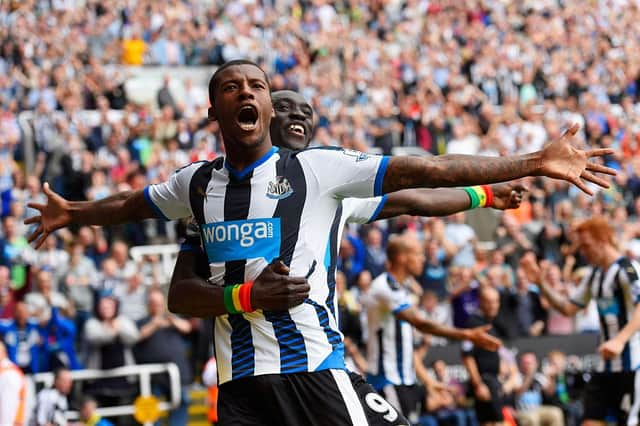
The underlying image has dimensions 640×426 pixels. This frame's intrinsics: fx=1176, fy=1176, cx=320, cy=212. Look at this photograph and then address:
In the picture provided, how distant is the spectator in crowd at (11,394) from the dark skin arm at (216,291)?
6142mm

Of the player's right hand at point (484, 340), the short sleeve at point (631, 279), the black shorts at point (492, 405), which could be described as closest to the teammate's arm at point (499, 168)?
the player's right hand at point (484, 340)

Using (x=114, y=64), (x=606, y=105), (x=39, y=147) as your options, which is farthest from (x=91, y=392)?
(x=606, y=105)

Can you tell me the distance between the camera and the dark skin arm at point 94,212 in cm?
588

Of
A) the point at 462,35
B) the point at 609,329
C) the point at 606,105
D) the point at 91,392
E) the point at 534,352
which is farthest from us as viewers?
the point at 462,35

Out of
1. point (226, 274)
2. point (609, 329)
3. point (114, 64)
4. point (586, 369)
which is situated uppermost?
point (114, 64)

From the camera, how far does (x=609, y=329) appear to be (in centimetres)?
989

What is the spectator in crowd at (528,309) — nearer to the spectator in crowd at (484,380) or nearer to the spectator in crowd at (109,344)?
the spectator in crowd at (484,380)

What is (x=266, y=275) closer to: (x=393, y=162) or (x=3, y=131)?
(x=393, y=162)

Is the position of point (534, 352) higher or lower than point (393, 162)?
lower

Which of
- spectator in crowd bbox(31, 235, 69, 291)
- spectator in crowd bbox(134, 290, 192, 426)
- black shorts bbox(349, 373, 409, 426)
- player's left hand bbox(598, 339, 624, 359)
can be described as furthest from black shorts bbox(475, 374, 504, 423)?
black shorts bbox(349, 373, 409, 426)

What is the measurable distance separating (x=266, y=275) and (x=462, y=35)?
22524 mm

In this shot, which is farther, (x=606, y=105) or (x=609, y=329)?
(x=606, y=105)

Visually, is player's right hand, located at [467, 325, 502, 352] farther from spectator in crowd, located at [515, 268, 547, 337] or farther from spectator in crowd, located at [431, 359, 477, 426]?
spectator in crowd, located at [515, 268, 547, 337]

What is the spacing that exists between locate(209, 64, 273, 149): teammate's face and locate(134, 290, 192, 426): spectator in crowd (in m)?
8.75
